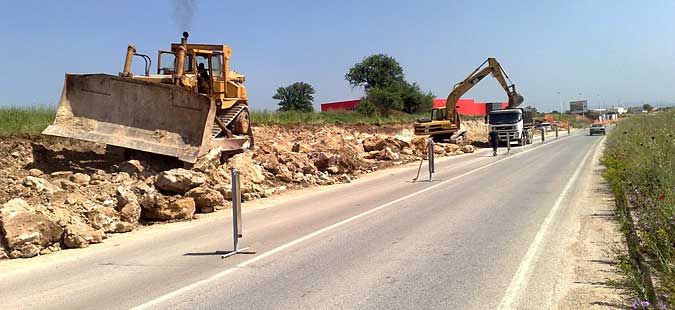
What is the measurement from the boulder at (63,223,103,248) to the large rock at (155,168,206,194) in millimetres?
3202

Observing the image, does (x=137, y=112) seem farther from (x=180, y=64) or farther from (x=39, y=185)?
(x=39, y=185)

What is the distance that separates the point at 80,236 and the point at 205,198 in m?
3.98

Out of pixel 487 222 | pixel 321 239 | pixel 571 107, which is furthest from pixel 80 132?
pixel 571 107

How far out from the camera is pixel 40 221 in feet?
33.3

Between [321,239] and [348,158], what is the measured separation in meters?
13.7

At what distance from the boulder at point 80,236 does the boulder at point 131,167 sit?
4192 millimetres

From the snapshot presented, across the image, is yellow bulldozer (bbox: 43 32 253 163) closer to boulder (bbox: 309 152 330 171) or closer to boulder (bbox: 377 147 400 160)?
boulder (bbox: 309 152 330 171)

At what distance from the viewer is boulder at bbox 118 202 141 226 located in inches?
486

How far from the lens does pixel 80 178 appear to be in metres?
14.1

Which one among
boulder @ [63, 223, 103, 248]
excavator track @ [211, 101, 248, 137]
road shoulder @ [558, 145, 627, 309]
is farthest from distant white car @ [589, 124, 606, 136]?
boulder @ [63, 223, 103, 248]

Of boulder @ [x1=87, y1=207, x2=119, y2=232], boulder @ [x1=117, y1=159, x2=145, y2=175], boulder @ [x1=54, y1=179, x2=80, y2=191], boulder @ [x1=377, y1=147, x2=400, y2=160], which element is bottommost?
boulder @ [x1=87, y1=207, x2=119, y2=232]

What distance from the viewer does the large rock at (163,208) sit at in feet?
42.8

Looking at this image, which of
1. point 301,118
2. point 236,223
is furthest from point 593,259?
point 301,118

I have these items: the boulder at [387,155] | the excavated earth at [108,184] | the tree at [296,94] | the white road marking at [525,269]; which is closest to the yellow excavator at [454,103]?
the boulder at [387,155]
